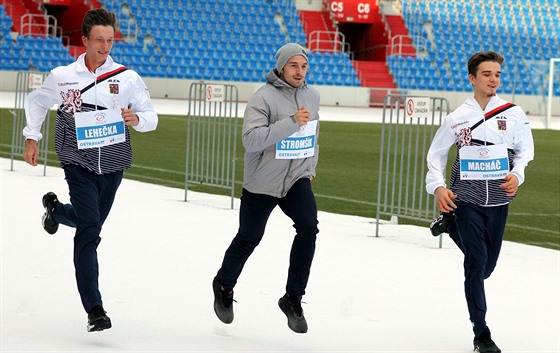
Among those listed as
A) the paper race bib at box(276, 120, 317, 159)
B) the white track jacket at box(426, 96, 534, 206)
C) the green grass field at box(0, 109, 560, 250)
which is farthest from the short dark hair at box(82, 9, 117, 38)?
the green grass field at box(0, 109, 560, 250)

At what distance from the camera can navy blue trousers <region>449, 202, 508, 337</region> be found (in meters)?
6.81

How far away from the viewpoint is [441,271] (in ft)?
33.1

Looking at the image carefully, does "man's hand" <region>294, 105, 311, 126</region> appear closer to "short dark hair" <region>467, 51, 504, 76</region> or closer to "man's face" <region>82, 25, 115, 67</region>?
"short dark hair" <region>467, 51, 504, 76</region>

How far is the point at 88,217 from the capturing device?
7004mm

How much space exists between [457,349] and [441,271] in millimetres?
3037

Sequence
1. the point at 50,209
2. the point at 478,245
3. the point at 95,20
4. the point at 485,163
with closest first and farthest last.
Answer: the point at 478,245 < the point at 485,163 < the point at 95,20 < the point at 50,209

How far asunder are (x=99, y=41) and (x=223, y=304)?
183cm

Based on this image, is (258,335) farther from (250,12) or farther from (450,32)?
(450,32)

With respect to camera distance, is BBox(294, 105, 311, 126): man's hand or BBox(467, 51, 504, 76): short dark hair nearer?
BBox(294, 105, 311, 126): man's hand

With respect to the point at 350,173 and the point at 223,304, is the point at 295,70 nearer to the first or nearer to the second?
the point at 223,304

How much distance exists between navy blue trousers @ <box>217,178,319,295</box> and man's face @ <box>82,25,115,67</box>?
4.05 feet

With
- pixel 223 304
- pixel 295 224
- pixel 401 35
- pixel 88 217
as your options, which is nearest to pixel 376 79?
pixel 401 35

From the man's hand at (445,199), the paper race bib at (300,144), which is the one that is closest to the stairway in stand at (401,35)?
the paper race bib at (300,144)

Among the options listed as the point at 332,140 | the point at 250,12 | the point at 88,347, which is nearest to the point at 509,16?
the point at 250,12
